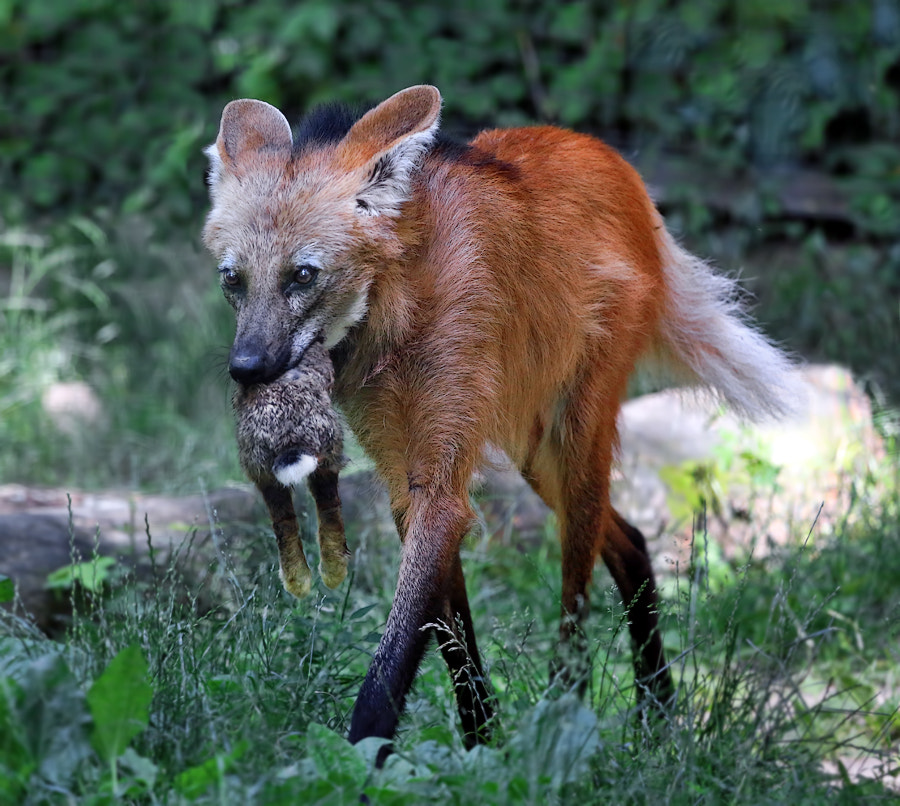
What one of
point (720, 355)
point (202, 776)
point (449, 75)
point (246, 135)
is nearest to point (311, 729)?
point (202, 776)

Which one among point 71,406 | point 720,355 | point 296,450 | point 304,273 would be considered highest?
point 304,273

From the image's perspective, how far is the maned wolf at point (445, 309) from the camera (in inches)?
88.7

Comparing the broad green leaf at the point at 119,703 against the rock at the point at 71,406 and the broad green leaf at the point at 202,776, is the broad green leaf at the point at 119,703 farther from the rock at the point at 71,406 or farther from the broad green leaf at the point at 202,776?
the rock at the point at 71,406

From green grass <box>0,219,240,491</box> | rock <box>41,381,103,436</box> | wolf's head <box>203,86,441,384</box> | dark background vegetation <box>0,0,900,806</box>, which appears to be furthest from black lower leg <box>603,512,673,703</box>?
rock <box>41,381,103,436</box>

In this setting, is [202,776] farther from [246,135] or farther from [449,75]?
[449,75]

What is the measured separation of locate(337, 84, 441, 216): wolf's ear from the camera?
7.66ft

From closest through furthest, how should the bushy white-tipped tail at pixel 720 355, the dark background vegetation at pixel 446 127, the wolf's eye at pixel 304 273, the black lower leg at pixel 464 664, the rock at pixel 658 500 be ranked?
1. the wolf's eye at pixel 304 273
2. the black lower leg at pixel 464 664
3. the bushy white-tipped tail at pixel 720 355
4. the rock at pixel 658 500
5. the dark background vegetation at pixel 446 127

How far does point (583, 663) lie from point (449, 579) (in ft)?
1.59

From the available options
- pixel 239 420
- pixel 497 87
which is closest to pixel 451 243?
pixel 239 420

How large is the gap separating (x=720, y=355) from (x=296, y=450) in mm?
1615

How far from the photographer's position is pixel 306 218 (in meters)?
Result: 2.25

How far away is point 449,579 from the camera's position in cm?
240

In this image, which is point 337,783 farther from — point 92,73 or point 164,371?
point 92,73

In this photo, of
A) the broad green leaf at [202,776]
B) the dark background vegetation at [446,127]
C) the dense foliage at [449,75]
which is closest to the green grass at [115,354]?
the dark background vegetation at [446,127]
